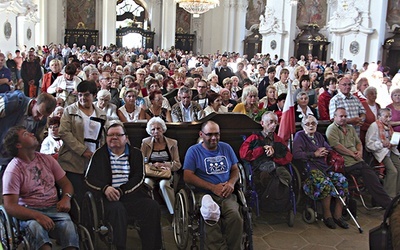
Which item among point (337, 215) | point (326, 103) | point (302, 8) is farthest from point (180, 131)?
point (302, 8)

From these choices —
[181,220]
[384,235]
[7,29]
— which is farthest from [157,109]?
[7,29]

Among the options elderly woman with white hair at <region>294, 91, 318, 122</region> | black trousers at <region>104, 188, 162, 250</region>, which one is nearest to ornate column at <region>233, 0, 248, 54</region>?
elderly woman with white hair at <region>294, 91, 318, 122</region>

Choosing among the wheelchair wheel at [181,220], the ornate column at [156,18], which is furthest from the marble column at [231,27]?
the wheelchair wheel at [181,220]

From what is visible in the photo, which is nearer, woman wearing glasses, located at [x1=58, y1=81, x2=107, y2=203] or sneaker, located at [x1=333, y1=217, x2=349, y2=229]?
woman wearing glasses, located at [x1=58, y1=81, x2=107, y2=203]

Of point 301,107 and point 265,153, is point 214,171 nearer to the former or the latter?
point 265,153

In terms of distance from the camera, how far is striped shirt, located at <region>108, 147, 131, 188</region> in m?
4.53

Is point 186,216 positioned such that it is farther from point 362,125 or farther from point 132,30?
point 132,30

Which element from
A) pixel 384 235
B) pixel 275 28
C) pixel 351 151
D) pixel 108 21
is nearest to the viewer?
pixel 384 235

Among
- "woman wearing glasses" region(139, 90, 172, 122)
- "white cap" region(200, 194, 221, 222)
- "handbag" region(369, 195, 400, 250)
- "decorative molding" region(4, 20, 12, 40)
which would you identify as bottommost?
"white cap" region(200, 194, 221, 222)

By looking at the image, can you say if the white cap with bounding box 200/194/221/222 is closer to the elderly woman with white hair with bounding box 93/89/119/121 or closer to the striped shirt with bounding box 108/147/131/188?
the striped shirt with bounding box 108/147/131/188

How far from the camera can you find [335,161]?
5.91 metres

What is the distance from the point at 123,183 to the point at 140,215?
1.19ft

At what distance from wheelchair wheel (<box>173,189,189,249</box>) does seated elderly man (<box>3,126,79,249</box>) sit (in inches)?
44.1

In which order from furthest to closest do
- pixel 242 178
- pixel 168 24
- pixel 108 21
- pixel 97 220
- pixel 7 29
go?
pixel 168 24
pixel 108 21
pixel 7 29
pixel 242 178
pixel 97 220
